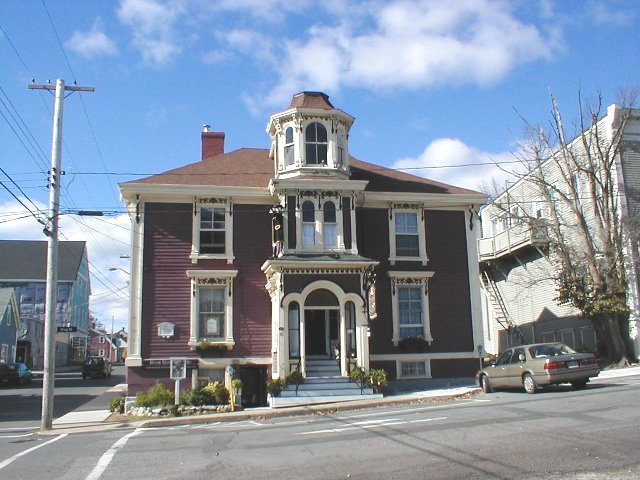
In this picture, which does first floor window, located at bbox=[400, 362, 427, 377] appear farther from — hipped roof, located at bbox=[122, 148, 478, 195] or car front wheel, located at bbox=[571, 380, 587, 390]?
car front wheel, located at bbox=[571, 380, 587, 390]

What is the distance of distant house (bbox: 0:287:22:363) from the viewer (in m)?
53.4

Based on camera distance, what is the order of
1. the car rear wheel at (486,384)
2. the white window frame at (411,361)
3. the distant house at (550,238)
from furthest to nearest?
the distant house at (550,238) < the white window frame at (411,361) < the car rear wheel at (486,384)

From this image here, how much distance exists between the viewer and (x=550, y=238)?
2898 cm

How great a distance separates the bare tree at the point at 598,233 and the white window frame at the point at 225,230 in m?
13.4

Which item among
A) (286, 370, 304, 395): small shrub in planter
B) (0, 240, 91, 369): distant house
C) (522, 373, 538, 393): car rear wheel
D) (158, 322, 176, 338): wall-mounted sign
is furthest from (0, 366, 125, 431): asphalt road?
(0, 240, 91, 369): distant house

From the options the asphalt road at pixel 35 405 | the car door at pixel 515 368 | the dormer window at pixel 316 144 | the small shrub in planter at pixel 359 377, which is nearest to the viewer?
the car door at pixel 515 368

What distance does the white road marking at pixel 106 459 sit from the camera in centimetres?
1005

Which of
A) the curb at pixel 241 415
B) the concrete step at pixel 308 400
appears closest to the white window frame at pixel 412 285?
the concrete step at pixel 308 400

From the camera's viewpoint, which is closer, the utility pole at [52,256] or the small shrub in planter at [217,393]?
the utility pole at [52,256]

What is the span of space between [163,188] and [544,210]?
1905 centimetres

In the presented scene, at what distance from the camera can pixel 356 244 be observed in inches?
948

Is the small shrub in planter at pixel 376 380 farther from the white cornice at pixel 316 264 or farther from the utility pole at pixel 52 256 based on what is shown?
the utility pole at pixel 52 256

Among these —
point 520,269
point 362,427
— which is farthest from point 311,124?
point 520,269

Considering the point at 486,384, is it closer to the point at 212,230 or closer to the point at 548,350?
the point at 548,350
